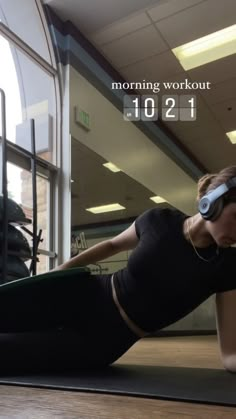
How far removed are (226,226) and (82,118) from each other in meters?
3.12

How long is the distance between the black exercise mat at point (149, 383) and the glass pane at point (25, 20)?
3.18 metres

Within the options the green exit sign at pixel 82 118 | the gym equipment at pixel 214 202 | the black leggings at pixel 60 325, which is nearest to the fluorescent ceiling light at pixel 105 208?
the green exit sign at pixel 82 118

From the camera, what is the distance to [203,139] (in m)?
6.41

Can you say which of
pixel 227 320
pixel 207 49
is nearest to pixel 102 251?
pixel 227 320

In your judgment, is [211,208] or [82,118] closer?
[211,208]

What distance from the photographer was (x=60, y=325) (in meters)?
1.54

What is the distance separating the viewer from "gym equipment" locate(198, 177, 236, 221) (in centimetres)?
128

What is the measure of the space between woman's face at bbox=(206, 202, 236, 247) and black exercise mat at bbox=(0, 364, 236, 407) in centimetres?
40

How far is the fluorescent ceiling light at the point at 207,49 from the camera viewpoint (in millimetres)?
4298

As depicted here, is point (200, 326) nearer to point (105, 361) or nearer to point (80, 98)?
point (80, 98)

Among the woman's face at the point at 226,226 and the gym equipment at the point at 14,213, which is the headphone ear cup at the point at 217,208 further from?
the gym equipment at the point at 14,213

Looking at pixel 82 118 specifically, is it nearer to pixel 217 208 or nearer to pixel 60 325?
pixel 60 325

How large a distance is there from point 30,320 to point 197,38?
3.59 metres

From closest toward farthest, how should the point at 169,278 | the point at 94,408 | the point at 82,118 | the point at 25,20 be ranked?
1. the point at 94,408
2. the point at 169,278
3. the point at 25,20
4. the point at 82,118
